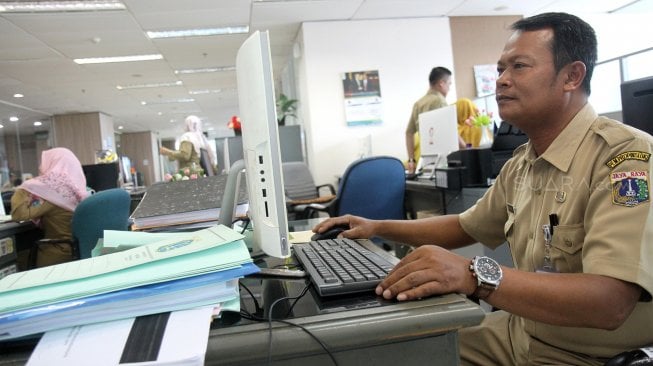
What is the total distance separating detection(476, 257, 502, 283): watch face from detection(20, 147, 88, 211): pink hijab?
9.43 feet

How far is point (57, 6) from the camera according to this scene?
400 cm

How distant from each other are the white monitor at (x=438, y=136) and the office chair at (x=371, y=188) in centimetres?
31

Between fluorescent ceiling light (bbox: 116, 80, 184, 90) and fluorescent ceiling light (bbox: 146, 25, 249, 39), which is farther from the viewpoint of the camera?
fluorescent ceiling light (bbox: 116, 80, 184, 90)

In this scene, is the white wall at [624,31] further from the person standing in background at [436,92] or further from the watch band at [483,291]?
the watch band at [483,291]

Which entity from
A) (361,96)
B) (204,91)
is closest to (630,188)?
(361,96)

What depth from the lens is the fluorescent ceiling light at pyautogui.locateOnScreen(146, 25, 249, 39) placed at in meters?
5.03

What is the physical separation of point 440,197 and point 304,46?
3.14 metres

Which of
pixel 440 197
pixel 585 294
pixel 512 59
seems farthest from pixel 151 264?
pixel 440 197

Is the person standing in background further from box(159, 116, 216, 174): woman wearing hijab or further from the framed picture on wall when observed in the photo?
box(159, 116, 216, 174): woman wearing hijab

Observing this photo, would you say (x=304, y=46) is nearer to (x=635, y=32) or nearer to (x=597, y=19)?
(x=597, y=19)

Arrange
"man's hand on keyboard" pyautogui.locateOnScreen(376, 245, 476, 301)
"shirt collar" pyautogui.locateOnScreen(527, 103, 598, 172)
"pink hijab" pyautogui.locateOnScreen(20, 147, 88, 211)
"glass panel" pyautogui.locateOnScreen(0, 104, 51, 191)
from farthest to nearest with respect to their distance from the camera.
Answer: "glass panel" pyautogui.locateOnScreen(0, 104, 51, 191) < "pink hijab" pyautogui.locateOnScreen(20, 147, 88, 211) < "shirt collar" pyautogui.locateOnScreen(527, 103, 598, 172) < "man's hand on keyboard" pyautogui.locateOnScreen(376, 245, 476, 301)

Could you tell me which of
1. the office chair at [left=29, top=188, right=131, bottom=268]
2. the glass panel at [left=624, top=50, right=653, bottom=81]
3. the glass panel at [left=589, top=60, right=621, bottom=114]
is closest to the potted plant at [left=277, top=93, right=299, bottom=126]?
the office chair at [left=29, top=188, right=131, bottom=268]

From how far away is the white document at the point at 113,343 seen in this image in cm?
44

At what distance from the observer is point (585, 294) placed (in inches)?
26.2
